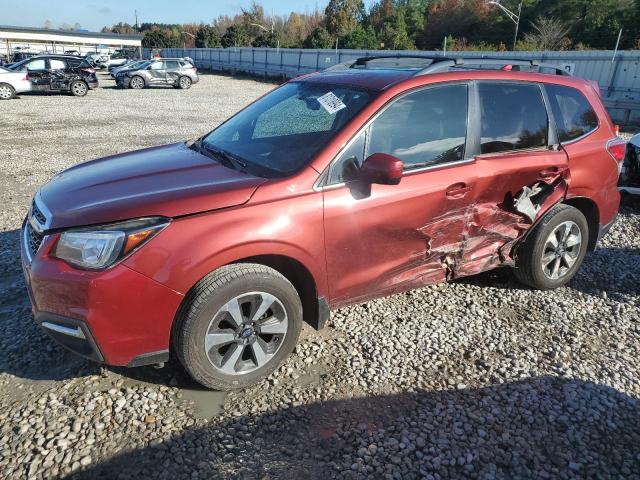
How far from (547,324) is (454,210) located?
1.26 metres

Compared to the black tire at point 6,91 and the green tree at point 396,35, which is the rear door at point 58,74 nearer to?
the black tire at point 6,91

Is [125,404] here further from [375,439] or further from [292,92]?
[292,92]

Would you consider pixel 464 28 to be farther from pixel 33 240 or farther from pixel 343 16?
pixel 33 240

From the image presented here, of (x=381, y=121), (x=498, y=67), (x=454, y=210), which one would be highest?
(x=498, y=67)

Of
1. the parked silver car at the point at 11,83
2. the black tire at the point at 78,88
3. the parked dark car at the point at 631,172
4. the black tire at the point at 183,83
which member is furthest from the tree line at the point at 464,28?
the parked dark car at the point at 631,172

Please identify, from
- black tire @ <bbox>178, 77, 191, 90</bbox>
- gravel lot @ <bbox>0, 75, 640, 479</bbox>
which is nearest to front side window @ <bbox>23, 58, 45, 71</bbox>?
black tire @ <bbox>178, 77, 191, 90</bbox>

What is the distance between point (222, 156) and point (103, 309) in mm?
1418

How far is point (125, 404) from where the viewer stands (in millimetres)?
2873

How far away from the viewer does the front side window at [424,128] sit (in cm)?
329

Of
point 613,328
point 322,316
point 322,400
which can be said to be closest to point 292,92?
point 322,316

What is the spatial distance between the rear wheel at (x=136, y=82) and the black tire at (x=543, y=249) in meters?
26.2

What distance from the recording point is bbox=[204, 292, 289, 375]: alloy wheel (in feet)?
9.32

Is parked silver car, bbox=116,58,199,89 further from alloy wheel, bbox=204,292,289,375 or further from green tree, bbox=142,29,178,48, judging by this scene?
green tree, bbox=142,29,178,48

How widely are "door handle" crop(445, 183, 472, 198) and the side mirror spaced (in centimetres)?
61
